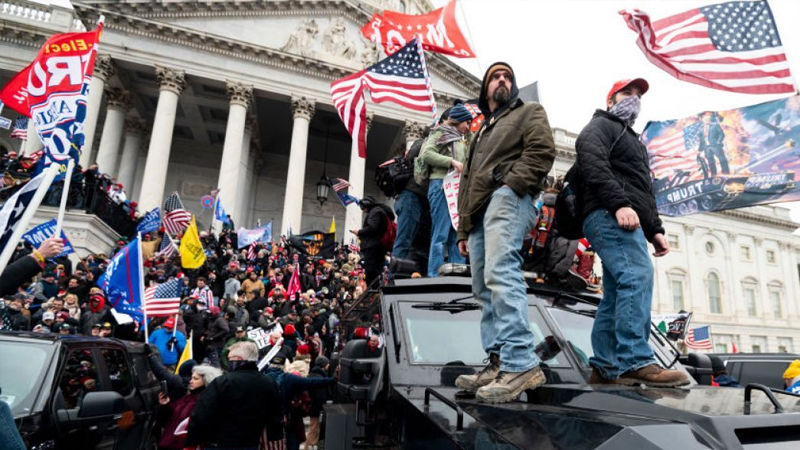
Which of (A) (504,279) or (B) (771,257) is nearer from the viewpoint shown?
(A) (504,279)

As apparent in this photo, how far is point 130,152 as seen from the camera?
28.4 meters

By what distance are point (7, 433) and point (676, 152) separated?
35.8 feet

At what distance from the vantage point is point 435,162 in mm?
5438

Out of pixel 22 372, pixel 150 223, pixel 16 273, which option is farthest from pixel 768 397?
pixel 150 223

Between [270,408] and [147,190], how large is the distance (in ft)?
67.8

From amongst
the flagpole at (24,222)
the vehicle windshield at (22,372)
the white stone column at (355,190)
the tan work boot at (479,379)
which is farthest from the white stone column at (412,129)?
the tan work boot at (479,379)

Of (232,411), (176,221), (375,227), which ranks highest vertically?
(176,221)

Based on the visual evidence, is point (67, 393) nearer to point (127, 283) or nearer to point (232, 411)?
point (232, 411)

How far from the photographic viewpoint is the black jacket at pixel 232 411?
4.38 meters

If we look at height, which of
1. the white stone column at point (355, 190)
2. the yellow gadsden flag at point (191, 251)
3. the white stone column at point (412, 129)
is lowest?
the yellow gadsden flag at point (191, 251)

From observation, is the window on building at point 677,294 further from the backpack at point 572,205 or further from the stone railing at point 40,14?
the stone railing at point 40,14

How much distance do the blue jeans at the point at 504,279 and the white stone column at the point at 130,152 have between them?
28.4 meters

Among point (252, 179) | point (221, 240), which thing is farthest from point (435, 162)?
point (252, 179)

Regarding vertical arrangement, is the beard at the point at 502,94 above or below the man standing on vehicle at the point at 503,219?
above
